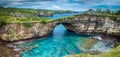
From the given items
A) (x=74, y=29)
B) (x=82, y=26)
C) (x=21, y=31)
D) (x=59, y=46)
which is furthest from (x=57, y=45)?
(x=82, y=26)

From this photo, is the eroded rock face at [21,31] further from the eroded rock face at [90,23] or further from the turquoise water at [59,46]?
the eroded rock face at [90,23]

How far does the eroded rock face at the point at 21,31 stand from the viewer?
78.3 m

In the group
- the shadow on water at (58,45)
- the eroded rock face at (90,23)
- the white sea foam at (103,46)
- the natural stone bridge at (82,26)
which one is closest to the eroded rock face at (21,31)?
the natural stone bridge at (82,26)

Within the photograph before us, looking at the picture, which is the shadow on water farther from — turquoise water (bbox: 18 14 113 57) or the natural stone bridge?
the natural stone bridge

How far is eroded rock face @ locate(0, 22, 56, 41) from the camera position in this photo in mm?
78312

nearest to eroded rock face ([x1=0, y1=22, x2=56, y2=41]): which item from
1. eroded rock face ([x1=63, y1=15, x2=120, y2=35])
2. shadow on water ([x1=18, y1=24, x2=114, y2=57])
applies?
shadow on water ([x1=18, y1=24, x2=114, y2=57])

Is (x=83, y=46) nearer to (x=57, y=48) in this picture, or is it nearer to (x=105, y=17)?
(x=57, y=48)

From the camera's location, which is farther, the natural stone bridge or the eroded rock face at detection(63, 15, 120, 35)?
the eroded rock face at detection(63, 15, 120, 35)

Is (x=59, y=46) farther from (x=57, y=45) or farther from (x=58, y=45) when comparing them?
(x=57, y=45)

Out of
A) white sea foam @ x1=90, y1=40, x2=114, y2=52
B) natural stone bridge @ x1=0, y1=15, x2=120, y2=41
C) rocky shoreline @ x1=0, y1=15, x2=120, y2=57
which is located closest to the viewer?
white sea foam @ x1=90, y1=40, x2=114, y2=52

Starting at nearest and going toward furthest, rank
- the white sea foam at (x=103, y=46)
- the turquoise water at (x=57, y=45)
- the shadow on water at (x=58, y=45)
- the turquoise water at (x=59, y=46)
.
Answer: the turquoise water at (x=57, y=45), the shadow on water at (x=58, y=45), the turquoise water at (x=59, y=46), the white sea foam at (x=103, y=46)

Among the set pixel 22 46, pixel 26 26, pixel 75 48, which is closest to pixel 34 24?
pixel 26 26

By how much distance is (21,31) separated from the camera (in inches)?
3184

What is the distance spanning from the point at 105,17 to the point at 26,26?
33.4 meters
